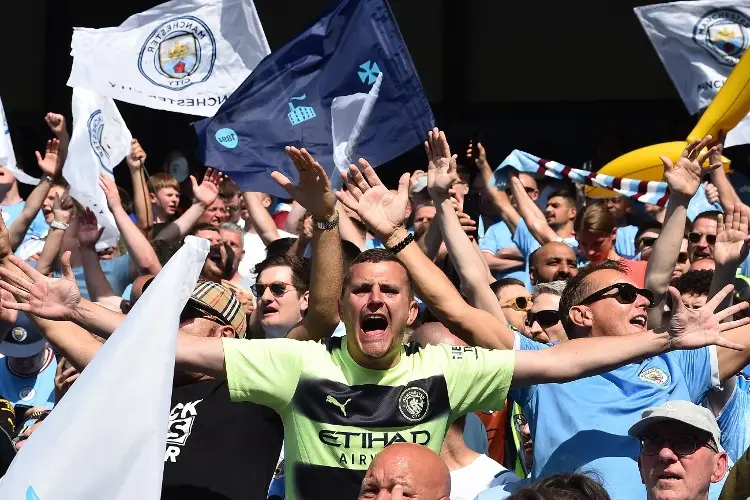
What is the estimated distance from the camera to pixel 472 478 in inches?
203

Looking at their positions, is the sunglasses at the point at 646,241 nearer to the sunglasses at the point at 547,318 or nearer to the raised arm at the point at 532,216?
the raised arm at the point at 532,216

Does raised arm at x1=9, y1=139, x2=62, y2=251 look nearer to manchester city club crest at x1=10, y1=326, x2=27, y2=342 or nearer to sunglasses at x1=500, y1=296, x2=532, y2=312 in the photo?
manchester city club crest at x1=10, y1=326, x2=27, y2=342

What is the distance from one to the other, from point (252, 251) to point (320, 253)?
3562mm

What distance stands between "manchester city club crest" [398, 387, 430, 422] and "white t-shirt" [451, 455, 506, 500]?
69 centimetres

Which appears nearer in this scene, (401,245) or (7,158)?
(401,245)

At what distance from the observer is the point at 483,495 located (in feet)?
15.9

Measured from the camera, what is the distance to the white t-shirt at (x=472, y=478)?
16.8 ft

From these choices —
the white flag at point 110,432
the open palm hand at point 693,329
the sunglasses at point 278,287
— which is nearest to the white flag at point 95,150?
the sunglasses at point 278,287

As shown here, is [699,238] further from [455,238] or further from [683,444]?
Answer: [683,444]

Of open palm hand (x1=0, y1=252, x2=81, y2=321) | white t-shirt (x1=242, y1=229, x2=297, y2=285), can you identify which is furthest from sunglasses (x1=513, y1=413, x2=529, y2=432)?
white t-shirt (x1=242, y1=229, x2=297, y2=285)

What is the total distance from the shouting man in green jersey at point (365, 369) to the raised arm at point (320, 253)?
0.31 m

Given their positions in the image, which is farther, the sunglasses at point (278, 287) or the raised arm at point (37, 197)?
the raised arm at point (37, 197)

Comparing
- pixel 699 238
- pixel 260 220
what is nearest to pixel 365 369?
pixel 699 238

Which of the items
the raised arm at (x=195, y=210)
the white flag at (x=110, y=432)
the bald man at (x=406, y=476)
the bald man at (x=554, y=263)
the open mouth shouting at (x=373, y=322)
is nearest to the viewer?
the white flag at (x=110, y=432)
